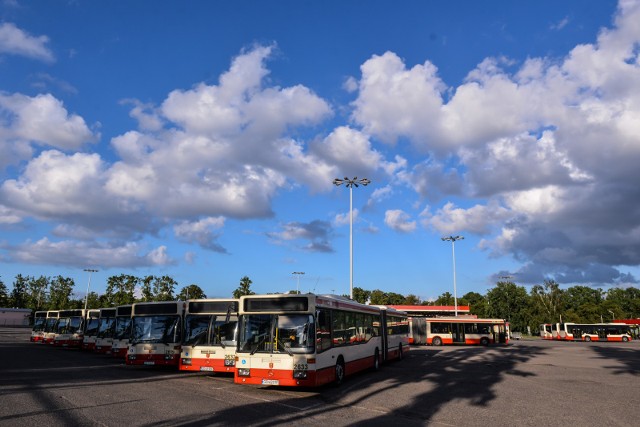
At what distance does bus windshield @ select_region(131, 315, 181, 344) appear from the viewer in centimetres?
1867

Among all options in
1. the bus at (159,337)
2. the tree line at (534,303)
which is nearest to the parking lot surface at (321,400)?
the bus at (159,337)

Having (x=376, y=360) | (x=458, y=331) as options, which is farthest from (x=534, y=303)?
(x=376, y=360)

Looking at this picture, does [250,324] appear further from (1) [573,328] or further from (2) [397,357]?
(1) [573,328]

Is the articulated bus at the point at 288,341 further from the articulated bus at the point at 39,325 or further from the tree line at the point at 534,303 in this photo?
the tree line at the point at 534,303

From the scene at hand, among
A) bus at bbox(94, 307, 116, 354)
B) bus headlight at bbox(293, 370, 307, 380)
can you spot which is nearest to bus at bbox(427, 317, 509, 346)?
bus at bbox(94, 307, 116, 354)

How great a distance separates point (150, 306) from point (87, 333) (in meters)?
14.9

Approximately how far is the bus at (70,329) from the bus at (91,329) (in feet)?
4.43

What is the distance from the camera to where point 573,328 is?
6156 centimetres

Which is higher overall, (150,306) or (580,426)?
(150,306)

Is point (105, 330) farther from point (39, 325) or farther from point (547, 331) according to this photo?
point (547, 331)

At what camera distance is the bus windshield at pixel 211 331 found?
661 inches

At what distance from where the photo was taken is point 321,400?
12.5 metres

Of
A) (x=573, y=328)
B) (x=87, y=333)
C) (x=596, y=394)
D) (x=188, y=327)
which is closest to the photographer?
(x=596, y=394)

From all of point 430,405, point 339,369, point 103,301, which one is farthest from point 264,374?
point 103,301
